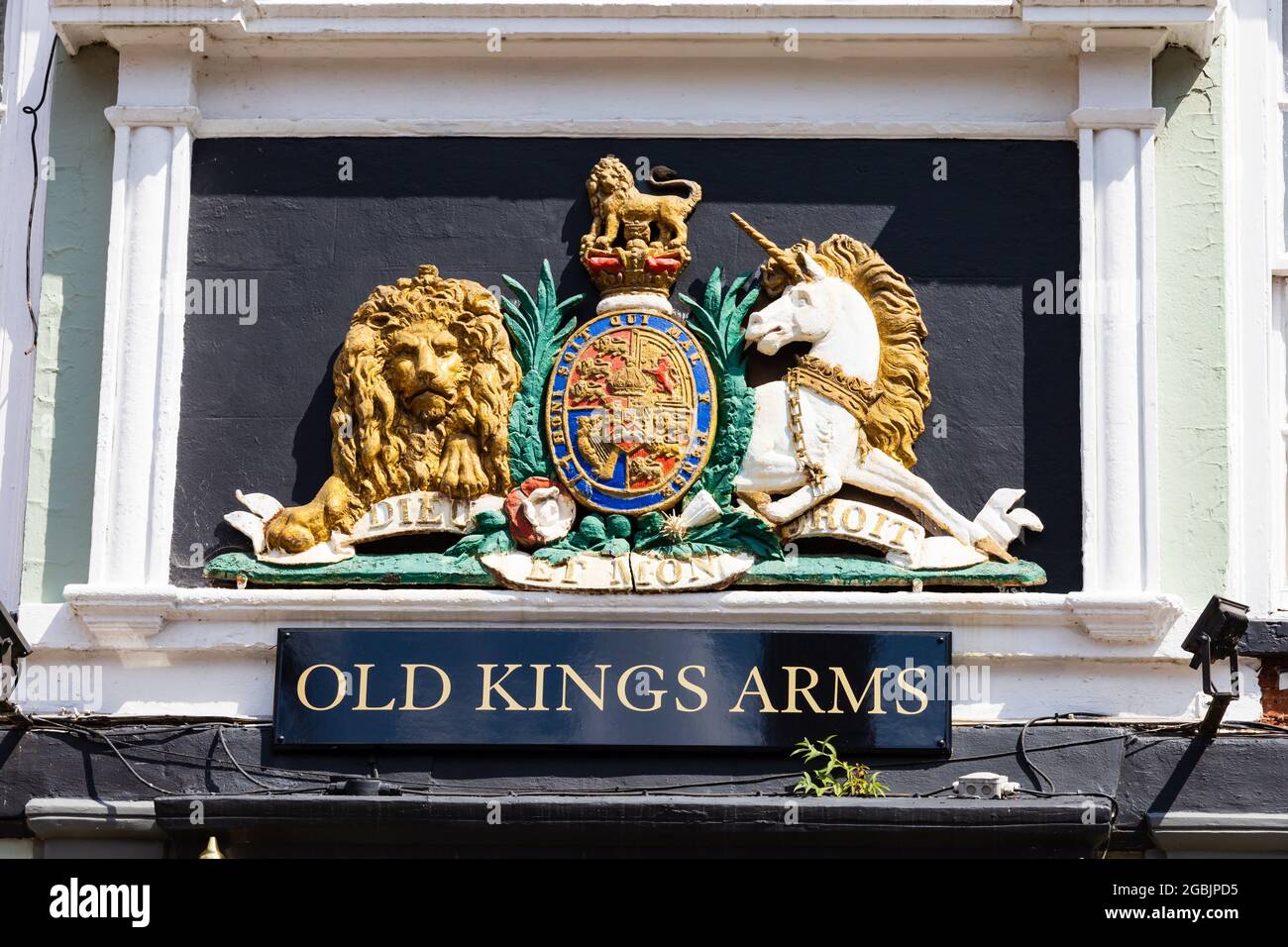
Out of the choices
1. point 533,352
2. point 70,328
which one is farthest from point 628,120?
point 70,328

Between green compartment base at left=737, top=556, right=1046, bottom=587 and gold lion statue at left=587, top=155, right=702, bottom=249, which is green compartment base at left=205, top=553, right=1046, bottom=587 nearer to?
green compartment base at left=737, top=556, right=1046, bottom=587

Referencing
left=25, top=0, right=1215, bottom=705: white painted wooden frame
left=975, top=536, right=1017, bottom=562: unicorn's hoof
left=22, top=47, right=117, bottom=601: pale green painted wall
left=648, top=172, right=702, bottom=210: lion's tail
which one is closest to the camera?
left=25, top=0, right=1215, bottom=705: white painted wooden frame

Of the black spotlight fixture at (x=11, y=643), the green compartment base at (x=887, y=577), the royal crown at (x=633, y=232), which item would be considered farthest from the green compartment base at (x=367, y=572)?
the royal crown at (x=633, y=232)

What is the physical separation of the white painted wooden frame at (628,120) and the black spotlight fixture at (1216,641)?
0.40 meters

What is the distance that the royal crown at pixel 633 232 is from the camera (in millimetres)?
13008

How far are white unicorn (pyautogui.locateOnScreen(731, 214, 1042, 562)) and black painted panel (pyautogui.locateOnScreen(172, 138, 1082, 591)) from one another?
136 millimetres

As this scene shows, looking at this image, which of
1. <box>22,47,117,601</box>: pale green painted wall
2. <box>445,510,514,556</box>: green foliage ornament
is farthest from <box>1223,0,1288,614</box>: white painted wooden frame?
<box>22,47,117,601</box>: pale green painted wall

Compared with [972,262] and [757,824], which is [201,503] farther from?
[972,262]

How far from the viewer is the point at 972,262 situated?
13148 mm

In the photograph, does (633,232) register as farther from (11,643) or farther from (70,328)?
(11,643)

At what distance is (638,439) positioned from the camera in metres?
12.8

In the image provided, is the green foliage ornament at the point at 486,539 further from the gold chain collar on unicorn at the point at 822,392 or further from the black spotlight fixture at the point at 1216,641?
the black spotlight fixture at the point at 1216,641

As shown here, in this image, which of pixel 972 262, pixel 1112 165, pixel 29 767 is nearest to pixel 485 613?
pixel 29 767

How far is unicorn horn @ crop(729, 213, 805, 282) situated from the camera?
1306 cm
